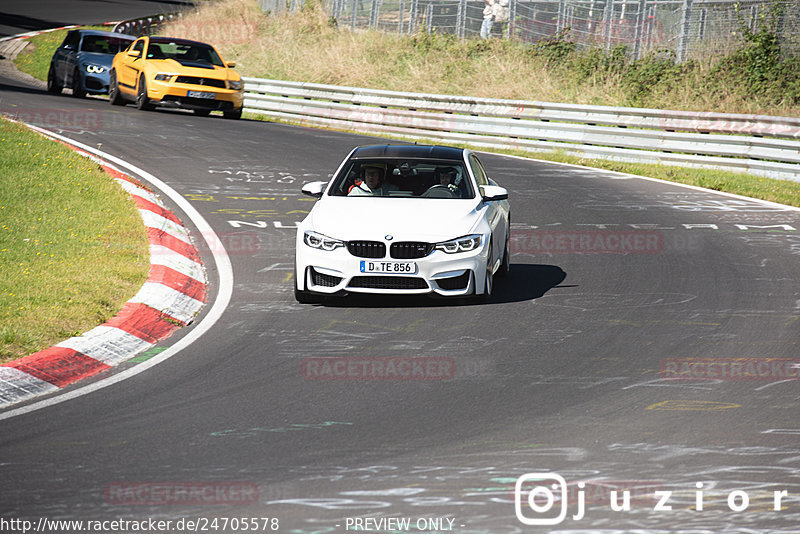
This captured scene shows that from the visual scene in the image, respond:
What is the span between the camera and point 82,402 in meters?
6.96

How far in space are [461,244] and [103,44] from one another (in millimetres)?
21037

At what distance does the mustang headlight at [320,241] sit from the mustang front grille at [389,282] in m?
0.37

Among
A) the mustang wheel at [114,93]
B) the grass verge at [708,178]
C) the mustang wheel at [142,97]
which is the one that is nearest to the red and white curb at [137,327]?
the grass verge at [708,178]

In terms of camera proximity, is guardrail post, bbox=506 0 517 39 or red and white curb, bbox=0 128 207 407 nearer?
red and white curb, bbox=0 128 207 407

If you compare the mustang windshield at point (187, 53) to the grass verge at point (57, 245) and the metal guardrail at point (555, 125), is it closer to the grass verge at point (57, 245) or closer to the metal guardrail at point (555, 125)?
the metal guardrail at point (555, 125)

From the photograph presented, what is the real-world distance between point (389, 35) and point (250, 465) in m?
32.8

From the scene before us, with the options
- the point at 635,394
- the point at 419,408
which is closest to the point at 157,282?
the point at 419,408

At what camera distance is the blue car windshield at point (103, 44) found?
28.3 meters

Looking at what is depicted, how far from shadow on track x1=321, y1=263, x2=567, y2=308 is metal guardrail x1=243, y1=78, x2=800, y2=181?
10074 millimetres

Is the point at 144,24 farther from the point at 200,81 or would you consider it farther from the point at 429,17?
the point at 200,81

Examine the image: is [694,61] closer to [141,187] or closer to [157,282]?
[141,187]

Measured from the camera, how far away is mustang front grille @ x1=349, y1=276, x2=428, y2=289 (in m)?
9.95

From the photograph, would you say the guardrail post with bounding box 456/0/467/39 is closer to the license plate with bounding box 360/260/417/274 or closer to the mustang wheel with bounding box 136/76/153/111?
the mustang wheel with bounding box 136/76/153/111

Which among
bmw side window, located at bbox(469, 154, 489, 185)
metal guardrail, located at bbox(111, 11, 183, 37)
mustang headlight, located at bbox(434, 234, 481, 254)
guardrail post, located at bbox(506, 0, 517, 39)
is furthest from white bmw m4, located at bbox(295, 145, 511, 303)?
metal guardrail, located at bbox(111, 11, 183, 37)
